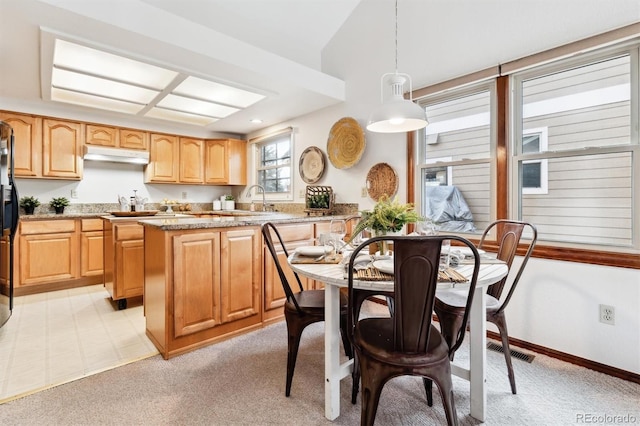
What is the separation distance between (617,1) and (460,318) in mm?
2128

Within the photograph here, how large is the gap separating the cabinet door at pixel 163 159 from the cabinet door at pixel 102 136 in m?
0.45

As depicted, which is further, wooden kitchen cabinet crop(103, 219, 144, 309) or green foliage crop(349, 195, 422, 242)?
wooden kitchen cabinet crop(103, 219, 144, 309)

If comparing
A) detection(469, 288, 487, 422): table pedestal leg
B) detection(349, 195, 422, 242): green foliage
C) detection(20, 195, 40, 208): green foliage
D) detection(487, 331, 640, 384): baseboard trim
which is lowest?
detection(487, 331, 640, 384): baseboard trim

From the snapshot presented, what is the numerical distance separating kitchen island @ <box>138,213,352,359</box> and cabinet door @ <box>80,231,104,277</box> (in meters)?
1.95

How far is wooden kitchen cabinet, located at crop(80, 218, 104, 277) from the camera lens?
373cm

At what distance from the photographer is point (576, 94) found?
84.8 inches

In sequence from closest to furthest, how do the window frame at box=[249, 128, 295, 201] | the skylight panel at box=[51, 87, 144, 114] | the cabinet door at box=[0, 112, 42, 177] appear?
1. the skylight panel at box=[51, 87, 144, 114]
2. the cabinet door at box=[0, 112, 42, 177]
3. the window frame at box=[249, 128, 295, 201]

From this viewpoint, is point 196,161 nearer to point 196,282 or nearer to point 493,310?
point 196,282

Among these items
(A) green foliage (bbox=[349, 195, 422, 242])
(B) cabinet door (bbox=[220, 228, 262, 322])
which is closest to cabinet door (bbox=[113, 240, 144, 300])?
(B) cabinet door (bbox=[220, 228, 262, 322])

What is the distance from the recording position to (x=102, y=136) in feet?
13.5

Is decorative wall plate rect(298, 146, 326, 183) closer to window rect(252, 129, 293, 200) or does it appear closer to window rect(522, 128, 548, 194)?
window rect(252, 129, 293, 200)

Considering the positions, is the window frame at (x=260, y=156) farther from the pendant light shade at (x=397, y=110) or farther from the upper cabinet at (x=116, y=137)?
the pendant light shade at (x=397, y=110)

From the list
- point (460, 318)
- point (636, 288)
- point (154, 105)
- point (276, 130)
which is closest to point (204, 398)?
point (460, 318)

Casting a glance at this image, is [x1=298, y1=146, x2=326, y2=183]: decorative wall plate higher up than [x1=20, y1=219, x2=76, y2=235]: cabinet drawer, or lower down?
higher up
